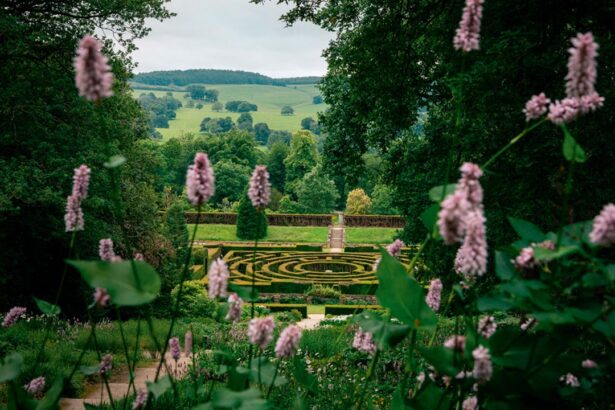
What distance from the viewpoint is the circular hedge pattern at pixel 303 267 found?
30.0 m

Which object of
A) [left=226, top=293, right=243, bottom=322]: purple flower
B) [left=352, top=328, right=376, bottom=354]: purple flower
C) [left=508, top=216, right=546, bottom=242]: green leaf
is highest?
[left=508, top=216, right=546, bottom=242]: green leaf

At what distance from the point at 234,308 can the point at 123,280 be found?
52cm

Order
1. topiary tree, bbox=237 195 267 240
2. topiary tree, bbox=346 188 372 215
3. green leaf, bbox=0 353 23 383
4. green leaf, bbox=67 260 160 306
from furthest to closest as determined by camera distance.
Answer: topiary tree, bbox=346 188 372 215 → topiary tree, bbox=237 195 267 240 → green leaf, bbox=0 353 23 383 → green leaf, bbox=67 260 160 306

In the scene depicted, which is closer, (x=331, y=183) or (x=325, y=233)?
(x=325, y=233)

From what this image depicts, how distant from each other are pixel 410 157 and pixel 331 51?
4.38 m

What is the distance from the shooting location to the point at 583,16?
8508 millimetres

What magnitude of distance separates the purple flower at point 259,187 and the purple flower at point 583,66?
3.27 ft

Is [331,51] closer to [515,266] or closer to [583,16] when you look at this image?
[583,16]

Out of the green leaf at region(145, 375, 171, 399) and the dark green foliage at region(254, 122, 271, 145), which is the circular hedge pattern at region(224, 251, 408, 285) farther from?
the dark green foliage at region(254, 122, 271, 145)

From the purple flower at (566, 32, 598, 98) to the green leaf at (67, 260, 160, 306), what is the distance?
4.34 ft

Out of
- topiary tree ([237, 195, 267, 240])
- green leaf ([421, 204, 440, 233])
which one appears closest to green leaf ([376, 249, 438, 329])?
green leaf ([421, 204, 440, 233])

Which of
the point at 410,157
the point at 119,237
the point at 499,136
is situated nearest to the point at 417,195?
the point at 410,157

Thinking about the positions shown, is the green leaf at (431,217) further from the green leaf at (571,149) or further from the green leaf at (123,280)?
the green leaf at (123,280)

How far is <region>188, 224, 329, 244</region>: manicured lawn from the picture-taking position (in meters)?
48.5
